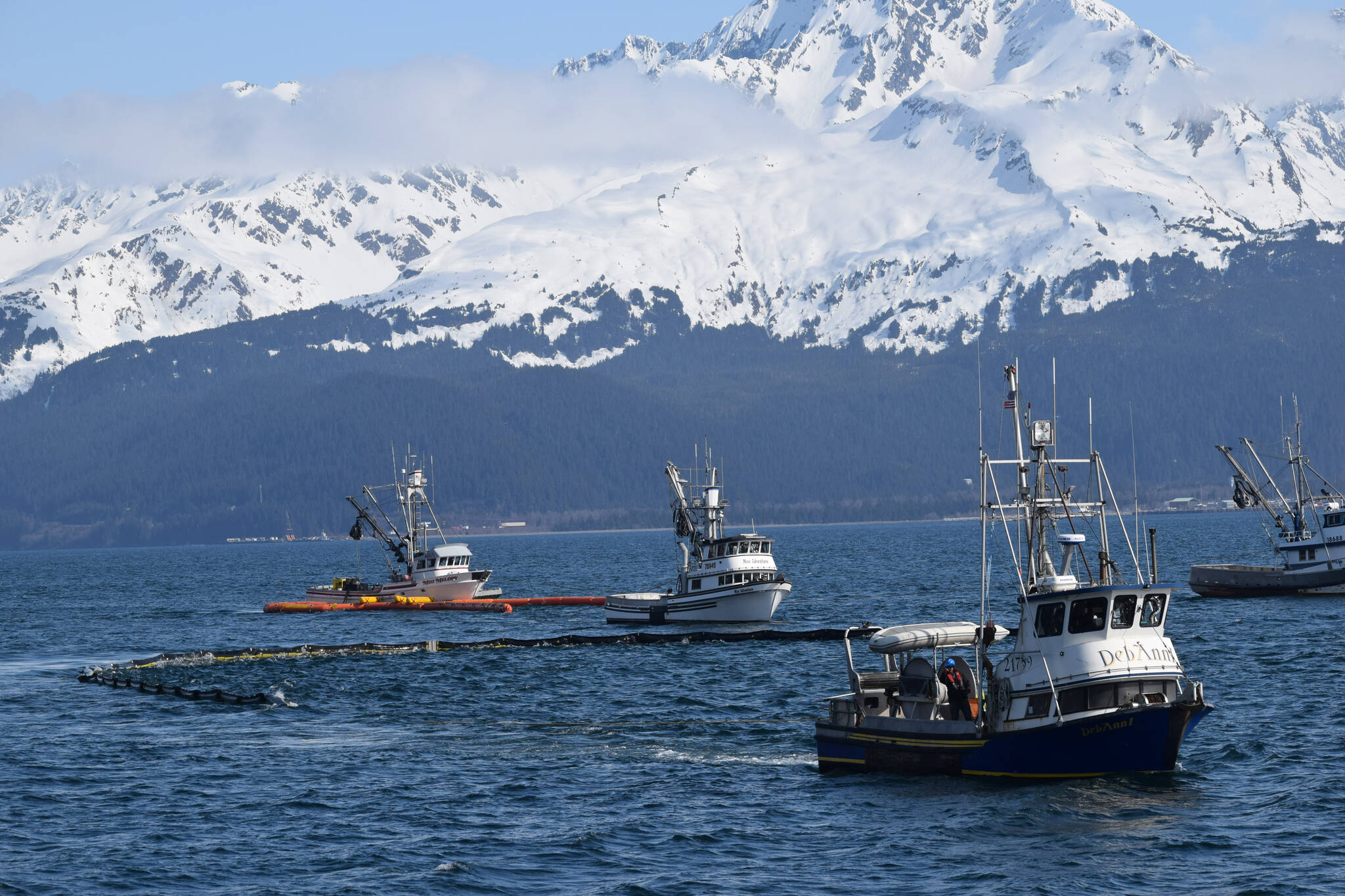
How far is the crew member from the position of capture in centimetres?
6059

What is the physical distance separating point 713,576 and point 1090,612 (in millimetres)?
70116

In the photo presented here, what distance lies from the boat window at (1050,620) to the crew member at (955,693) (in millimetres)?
3718

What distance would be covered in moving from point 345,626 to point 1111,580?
94.6 m

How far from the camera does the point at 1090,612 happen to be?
57.7 metres

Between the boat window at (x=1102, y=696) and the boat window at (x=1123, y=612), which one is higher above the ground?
the boat window at (x=1123, y=612)

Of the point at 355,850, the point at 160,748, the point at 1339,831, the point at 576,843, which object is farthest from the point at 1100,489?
the point at 160,748

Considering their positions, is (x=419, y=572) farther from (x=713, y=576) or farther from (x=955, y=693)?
(x=955, y=693)

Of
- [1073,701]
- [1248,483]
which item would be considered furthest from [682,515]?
[1073,701]

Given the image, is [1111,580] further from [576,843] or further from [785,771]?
[576,843]

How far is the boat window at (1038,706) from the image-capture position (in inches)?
2276

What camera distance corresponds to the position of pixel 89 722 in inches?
3246

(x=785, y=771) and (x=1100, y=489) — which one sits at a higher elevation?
(x=1100, y=489)

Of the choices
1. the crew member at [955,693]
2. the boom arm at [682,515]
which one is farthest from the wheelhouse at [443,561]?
the crew member at [955,693]

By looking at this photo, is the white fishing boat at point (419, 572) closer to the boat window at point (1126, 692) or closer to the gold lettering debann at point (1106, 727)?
the boat window at point (1126, 692)
